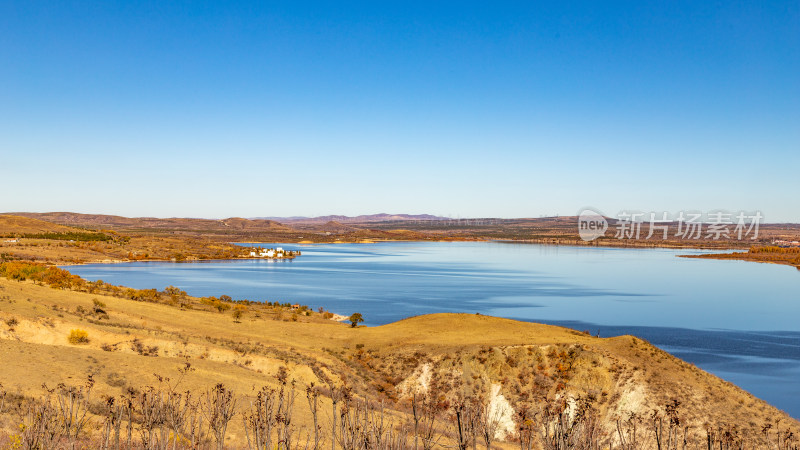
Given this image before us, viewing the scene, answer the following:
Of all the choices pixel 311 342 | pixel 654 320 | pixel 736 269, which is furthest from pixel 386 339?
pixel 736 269

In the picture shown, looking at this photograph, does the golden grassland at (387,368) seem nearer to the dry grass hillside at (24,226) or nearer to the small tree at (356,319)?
the small tree at (356,319)

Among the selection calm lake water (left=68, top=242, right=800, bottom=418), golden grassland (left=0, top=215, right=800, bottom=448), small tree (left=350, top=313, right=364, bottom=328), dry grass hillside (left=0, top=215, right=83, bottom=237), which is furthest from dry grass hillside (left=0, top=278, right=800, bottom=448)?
dry grass hillside (left=0, top=215, right=83, bottom=237)

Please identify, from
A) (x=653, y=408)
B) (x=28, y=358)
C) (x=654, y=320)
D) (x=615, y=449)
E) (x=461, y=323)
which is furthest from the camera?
(x=654, y=320)

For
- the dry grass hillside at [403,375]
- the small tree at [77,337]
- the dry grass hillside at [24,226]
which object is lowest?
the dry grass hillside at [403,375]

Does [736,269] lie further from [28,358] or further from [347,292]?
[28,358]

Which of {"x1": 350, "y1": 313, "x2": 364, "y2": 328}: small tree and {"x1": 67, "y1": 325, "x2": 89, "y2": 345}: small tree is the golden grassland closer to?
{"x1": 67, "y1": 325, "x2": 89, "y2": 345}: small tree

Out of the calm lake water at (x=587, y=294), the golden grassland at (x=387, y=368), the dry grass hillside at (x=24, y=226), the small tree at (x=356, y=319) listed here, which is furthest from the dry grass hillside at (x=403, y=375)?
the dry grass hillside at (x=24, y=226)

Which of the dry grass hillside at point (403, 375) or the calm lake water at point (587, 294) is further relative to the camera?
the calm lake water at point (587, 294)

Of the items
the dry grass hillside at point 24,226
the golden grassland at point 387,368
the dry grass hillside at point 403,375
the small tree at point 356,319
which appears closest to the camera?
the dry grass hillside at point 403,375

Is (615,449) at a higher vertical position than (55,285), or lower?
lower
